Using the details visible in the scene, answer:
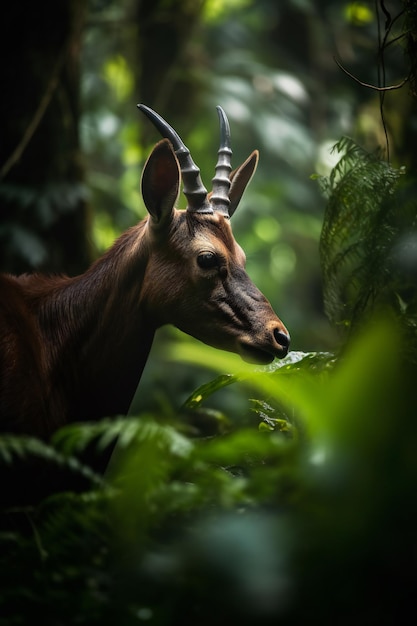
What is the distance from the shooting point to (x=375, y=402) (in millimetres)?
1604

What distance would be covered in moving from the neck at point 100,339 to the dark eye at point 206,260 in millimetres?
333

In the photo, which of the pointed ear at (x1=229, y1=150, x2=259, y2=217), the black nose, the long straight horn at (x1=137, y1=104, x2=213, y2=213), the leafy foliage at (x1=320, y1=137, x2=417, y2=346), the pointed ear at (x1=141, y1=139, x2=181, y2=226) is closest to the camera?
the leafy foliage at (x1=320, y1=137, x2=417, y2=346)

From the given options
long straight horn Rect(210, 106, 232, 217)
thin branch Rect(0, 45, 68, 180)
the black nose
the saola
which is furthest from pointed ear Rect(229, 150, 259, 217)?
thin branch Rect(0, 45, 68, 180)

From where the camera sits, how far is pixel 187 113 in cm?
1155

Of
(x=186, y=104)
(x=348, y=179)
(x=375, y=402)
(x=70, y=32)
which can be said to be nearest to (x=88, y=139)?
(x=186, y=104)

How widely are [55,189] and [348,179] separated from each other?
3.84 m

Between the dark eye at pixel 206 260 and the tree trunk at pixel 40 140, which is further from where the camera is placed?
the tree trunk at pixel 40 140

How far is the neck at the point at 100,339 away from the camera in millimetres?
3830

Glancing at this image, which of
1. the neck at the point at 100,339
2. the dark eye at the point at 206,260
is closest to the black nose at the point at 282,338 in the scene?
the dark eye at the point at 206,260

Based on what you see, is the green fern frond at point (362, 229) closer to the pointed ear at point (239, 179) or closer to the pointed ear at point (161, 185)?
the pointed ear at point (161, 185)

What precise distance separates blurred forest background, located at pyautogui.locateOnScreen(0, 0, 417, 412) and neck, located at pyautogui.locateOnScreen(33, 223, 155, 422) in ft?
3.89

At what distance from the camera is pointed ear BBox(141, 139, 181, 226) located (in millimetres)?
3896

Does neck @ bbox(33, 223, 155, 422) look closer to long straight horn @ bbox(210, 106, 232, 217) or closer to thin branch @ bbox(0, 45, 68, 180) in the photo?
long straight horn @ bbox(210, 106, 232, 217)

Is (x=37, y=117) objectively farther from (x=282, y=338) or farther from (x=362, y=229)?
(x=362, y=229)
